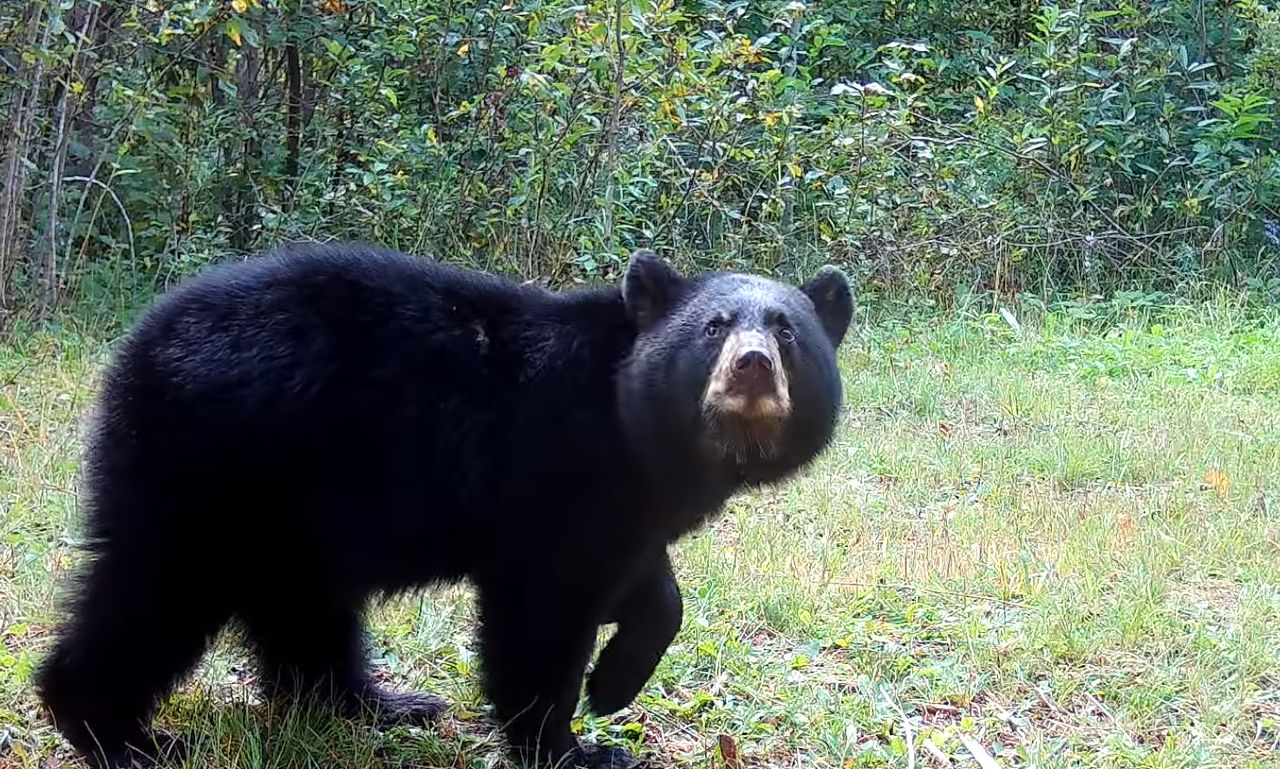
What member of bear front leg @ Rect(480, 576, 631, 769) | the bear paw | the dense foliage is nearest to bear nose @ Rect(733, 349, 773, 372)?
bear front leg @ Rect(480, 576, 631, 769)

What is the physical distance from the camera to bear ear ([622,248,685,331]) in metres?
4.03

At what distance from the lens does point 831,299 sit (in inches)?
170

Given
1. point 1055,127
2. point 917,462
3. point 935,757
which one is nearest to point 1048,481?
point 917,462

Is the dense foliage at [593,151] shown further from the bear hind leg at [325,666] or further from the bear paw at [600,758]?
the bear paw at [600,758]

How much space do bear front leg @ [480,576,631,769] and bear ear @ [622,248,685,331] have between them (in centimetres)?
84

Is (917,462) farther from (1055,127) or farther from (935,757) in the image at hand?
(1055,127)

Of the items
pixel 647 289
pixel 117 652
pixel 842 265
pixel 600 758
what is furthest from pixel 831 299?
pixel 842 265

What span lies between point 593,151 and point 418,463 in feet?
20.0

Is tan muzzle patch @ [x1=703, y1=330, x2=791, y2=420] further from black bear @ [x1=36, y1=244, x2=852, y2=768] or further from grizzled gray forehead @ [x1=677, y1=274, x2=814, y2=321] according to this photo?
grizzled gray forehead @ [x1=677, y1=274, x2=814, y2=321]

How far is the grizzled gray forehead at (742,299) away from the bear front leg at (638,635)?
2.31 feet

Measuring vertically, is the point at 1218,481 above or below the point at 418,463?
below

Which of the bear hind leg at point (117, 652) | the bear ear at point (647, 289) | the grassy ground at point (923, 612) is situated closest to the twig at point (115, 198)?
the grassy ground at point (923, 612)

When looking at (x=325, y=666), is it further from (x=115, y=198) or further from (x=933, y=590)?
(x=115, y=198)

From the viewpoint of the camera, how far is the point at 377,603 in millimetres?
4133
